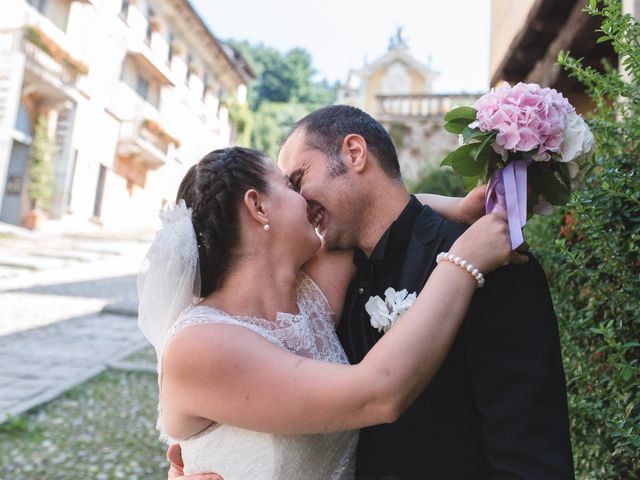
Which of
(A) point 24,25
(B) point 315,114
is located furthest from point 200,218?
(A) point 24,25

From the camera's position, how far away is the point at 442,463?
5.99 feet

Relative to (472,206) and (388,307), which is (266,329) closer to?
(388,307)

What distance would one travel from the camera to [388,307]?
196cm

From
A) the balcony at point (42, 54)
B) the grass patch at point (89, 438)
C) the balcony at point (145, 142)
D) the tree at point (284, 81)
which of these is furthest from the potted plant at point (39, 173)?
the tree at point (284, 81)

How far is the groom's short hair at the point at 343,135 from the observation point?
2332mm

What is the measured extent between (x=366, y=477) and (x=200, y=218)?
1.04 meters

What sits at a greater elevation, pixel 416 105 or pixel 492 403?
pixel 416 105

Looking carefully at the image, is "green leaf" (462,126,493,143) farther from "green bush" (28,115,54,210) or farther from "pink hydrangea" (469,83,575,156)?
"green bush" (28,115,54,210)

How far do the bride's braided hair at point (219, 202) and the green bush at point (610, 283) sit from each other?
1.20 metres

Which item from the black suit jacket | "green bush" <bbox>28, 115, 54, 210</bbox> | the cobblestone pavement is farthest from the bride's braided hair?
"green bush" <bbox>28, 115, 54, 210</bbox>

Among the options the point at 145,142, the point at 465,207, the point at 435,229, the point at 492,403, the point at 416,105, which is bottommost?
the point at 492,403

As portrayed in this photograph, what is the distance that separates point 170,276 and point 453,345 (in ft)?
3.18

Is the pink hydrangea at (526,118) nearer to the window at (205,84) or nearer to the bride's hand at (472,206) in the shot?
the bride's hand at (472,206)

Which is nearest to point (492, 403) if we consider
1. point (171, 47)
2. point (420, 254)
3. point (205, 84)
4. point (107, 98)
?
point (420, 254)
